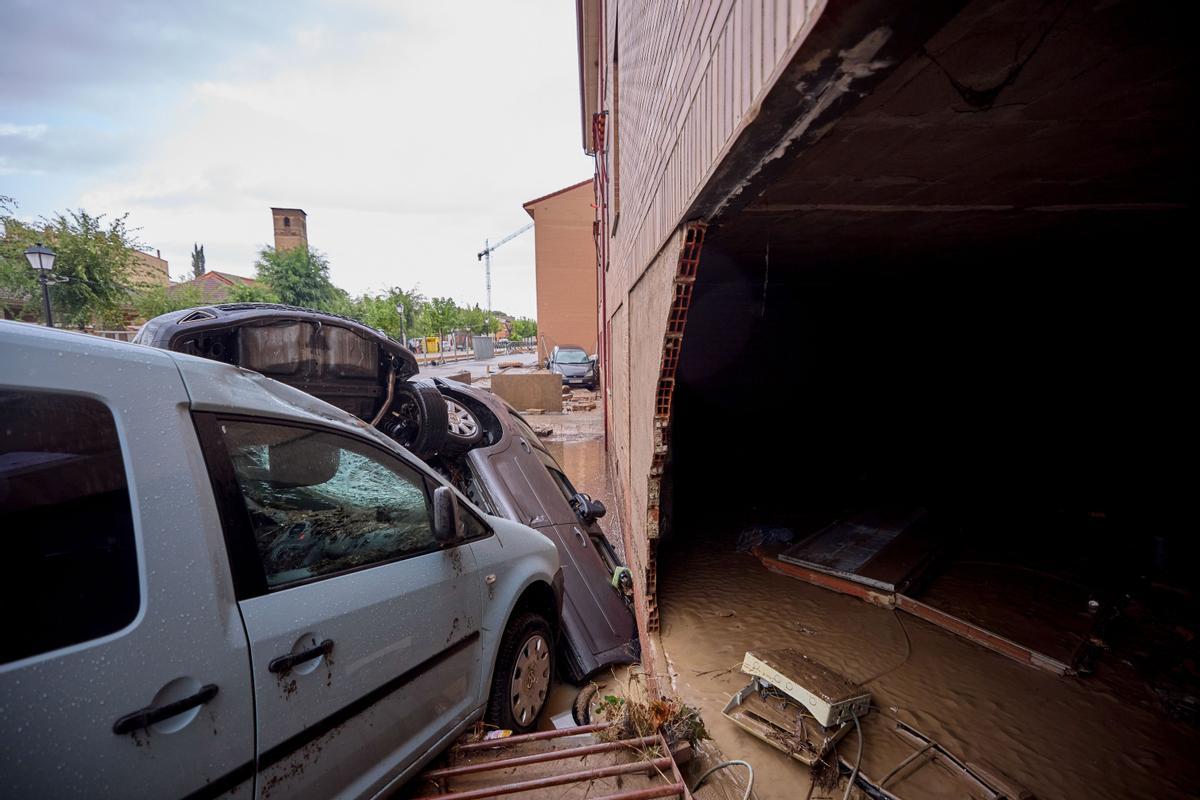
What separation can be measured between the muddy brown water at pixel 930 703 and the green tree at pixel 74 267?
2429 cm

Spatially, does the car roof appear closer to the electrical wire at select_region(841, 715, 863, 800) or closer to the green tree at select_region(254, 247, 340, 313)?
the electrical wire at select_region(841, 715, 863, 800)

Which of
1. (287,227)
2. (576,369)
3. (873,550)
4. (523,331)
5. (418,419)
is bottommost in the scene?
(873,550)

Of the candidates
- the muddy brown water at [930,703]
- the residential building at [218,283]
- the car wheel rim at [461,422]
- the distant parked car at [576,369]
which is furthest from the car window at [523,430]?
the residential building at [218,283]

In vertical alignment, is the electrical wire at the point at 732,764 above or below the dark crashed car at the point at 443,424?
below

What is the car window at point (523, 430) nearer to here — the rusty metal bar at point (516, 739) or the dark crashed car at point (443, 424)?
the dark crashed car at point (443, 424)

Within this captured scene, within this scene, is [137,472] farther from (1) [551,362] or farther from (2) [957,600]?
(1) [551,362]

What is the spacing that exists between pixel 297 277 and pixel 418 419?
37149 mm

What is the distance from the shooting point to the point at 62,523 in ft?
4.31

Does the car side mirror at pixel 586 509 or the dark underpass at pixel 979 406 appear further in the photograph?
the car side mirror at pixel 586 509

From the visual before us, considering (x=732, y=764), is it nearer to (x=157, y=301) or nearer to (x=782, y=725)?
(x=782, y=725)

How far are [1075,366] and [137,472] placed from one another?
506 inches

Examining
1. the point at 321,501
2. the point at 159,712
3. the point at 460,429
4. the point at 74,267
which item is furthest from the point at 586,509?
the point at 74,267

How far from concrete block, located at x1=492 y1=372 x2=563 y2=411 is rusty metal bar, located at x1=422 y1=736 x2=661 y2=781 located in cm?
1406

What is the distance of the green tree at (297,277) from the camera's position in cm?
3488
